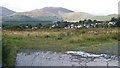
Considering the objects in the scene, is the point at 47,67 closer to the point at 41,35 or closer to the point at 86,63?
the point at 86,63

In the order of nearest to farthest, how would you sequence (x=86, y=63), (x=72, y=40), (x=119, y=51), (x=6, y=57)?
(x=6, y=57)
(x=86, y=63)
(x=119, y=51)
(x=72, y=40)

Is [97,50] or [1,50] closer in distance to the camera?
[1,50]

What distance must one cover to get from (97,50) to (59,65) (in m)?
6.97

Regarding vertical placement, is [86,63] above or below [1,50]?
below

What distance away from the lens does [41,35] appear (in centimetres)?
3356

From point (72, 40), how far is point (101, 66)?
42.4 ft

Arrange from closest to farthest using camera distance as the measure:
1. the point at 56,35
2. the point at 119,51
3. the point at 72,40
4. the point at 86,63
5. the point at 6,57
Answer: the point at 6,57 < the point at 86,63 < the point at 119,51 < the point at 72,40 < the point at 56,35

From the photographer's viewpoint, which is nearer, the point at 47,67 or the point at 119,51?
the point at 47,67

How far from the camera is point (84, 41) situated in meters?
27.1

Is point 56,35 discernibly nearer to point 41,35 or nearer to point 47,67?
point 41,35

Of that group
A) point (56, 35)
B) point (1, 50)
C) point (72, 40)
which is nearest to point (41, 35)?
point (56, 35)

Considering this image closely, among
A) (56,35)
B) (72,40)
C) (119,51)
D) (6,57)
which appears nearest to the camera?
(6,57)

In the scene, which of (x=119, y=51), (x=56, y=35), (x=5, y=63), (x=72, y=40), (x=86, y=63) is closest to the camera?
(x=5, y=63)

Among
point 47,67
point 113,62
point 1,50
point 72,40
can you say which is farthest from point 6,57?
point 72,40
